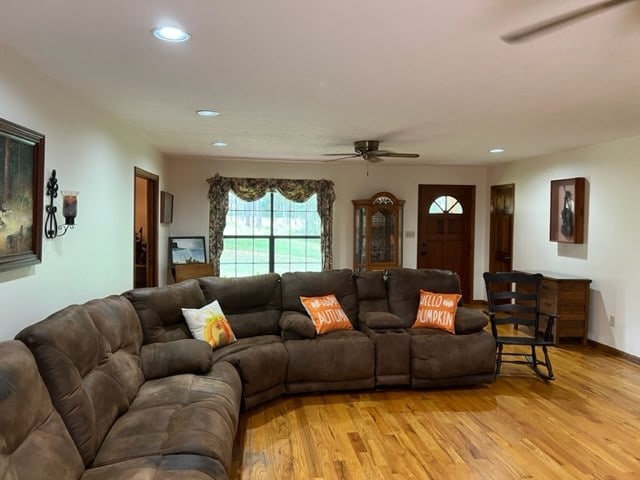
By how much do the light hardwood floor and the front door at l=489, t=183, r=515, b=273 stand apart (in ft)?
10.1

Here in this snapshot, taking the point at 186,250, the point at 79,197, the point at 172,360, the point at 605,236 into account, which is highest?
the point at 79,197

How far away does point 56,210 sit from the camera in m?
2.98

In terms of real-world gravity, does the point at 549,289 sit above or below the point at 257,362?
above

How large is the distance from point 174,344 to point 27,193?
51.9 inches

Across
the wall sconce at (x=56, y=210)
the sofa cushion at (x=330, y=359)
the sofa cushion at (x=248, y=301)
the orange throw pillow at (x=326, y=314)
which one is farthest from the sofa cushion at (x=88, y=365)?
the orange throw pillow at (x=326, y=314)

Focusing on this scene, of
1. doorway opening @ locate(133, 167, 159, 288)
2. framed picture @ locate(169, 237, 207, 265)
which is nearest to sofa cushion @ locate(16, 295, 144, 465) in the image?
doorway opening @ locate(133, 167, 159, 288)

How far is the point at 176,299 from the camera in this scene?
3.65 m

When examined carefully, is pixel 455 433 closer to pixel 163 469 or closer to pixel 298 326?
pixel 298 326

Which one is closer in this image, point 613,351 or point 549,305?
point 613,351

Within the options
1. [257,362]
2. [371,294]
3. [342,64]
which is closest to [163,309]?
[257,362]

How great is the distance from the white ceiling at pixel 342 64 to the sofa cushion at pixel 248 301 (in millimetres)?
1435

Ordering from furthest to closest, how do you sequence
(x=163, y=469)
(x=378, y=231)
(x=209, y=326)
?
(x=378, y=231), (x=209, y=326), (x=163, y=469)

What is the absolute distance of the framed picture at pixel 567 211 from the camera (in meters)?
5.56

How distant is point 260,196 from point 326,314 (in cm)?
338
